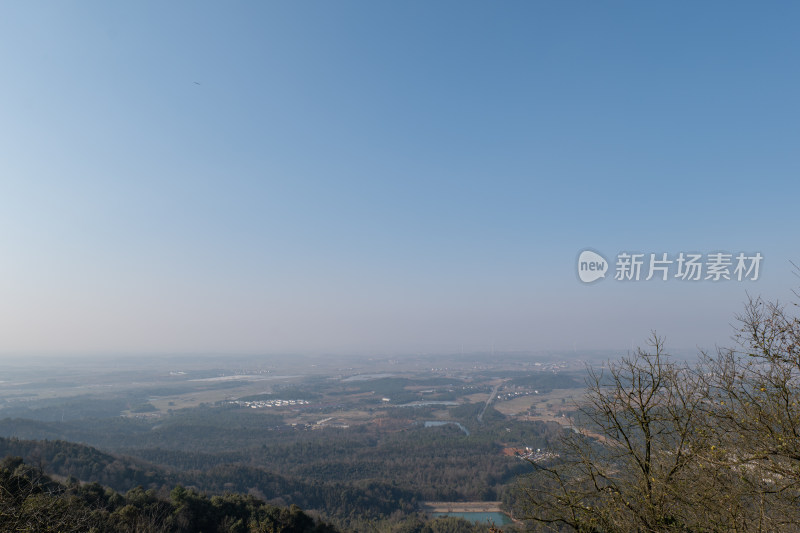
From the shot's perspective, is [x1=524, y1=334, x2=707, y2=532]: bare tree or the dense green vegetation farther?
the dense green vegetation

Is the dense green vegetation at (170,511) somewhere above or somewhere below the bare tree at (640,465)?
below

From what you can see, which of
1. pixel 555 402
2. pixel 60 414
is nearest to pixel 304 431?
pixel 60 414

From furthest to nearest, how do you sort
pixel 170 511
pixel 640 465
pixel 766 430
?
1. pixel 170 511
2. pixel 640 465
3. pixel 766 430

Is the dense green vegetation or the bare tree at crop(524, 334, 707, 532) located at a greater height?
the bare tree at crop(524, 334, 707, 532)

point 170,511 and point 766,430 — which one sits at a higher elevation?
point 766,430

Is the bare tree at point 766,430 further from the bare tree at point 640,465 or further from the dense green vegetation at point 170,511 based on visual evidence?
the dense green vegetation at point 170,511

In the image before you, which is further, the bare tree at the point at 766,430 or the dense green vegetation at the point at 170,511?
the dense green vegetation at the point at 170,511

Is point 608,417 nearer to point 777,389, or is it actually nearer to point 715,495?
point 715,495

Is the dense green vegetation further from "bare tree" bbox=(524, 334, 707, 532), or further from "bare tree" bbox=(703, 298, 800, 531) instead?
"bare tree" bbox=(703, 298, 800, 531)

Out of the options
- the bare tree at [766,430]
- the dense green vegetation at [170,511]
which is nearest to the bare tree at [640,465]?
the bare tree at [766,430]

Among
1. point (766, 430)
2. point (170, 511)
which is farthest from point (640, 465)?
point (170, 511)

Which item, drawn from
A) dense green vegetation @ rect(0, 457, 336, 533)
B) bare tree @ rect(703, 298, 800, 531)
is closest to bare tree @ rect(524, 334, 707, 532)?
bare tree @ rect(703, 298, 800, 531)

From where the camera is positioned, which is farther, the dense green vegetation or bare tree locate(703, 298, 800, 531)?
the dense green vegetation

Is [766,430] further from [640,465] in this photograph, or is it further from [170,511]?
[170,511]
